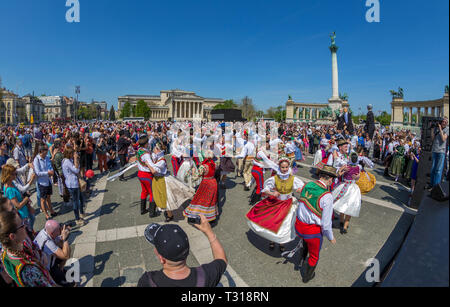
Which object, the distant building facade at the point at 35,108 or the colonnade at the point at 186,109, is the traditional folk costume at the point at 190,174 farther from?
the distant building facade at the point at 35,108

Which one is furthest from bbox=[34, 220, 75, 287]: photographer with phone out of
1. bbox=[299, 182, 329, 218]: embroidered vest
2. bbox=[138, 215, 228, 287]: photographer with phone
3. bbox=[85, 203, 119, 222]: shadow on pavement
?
bbox=[299, 182, 329, 218]: embroidered vest

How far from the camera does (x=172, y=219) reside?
587 centimetres

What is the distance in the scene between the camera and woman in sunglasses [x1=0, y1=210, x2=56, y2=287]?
82.7 inches

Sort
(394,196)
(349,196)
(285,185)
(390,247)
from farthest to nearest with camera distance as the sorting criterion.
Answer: (394,196) → (349,196) → (390,247) → (285,185)

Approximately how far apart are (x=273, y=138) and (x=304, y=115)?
7715cm

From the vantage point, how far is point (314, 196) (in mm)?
3320

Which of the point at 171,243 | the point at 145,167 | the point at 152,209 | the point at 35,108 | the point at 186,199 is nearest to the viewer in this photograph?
the point at 171,243

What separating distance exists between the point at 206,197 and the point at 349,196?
324 centimetres

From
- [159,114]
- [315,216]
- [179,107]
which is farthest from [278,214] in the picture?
[159,114]

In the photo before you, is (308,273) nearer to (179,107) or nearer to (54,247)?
(54,247)

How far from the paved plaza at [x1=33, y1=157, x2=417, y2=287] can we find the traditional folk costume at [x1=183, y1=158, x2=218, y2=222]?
0.48 meters

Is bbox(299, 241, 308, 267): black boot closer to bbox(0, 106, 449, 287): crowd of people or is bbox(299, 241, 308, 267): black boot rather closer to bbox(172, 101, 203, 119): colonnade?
bbox(0, 106, 449, 287): crowd of people
